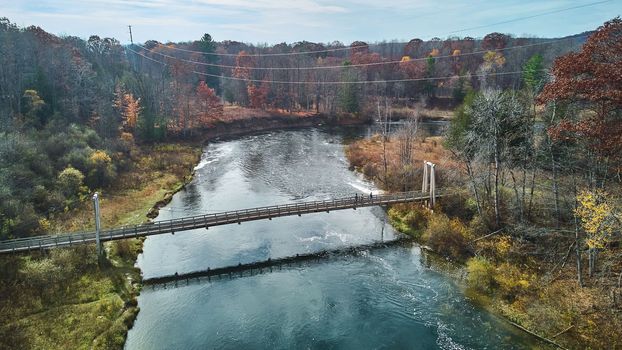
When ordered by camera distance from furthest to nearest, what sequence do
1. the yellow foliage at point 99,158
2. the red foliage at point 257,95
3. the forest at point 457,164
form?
the red foliage at point 257,95 → the yellow foliage at point 99,158 → the forest at point 457,164

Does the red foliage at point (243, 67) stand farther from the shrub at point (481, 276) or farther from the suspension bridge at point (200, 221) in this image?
the shrub at point (481, 276)

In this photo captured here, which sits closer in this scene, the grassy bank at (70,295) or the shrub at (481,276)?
the grassy bank at (70,295)

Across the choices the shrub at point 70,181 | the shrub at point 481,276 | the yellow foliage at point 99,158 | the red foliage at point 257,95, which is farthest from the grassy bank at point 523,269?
the red foliage at point 257,95

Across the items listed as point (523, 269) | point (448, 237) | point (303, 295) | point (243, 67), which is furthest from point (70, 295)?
point (243, 67)

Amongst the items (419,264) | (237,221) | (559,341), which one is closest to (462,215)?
(419,264)

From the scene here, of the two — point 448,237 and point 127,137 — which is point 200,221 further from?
point 127,137

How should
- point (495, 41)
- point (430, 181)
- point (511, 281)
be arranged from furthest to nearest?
1. point (495, 41)
2. point (430, 181)
3. point (511, 281)

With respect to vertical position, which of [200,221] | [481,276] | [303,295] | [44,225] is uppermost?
[44,225]
